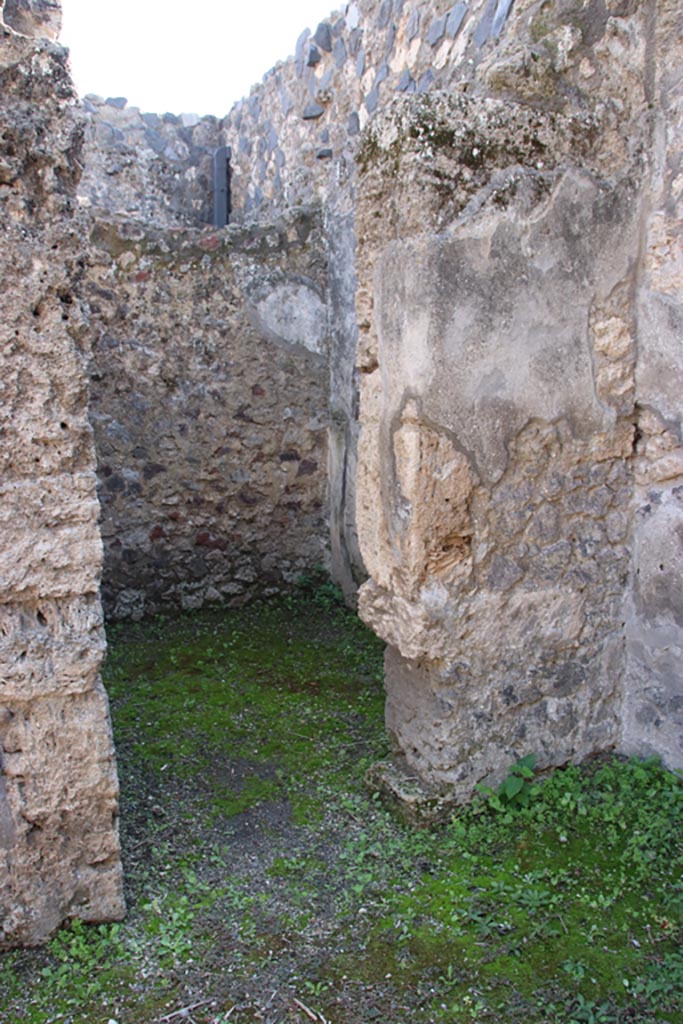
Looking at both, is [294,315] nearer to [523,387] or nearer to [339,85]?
[339,85]

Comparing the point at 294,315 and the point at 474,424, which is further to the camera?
the point at 294,315

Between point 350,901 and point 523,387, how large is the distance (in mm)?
1678

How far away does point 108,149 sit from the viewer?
6.41 meters

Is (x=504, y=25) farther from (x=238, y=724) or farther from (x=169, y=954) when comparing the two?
(x=169, y=954)

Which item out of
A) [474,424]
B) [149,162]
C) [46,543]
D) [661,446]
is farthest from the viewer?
[149,162]

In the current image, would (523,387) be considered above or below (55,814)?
above

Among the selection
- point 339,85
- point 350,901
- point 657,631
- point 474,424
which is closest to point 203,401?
point 339,85

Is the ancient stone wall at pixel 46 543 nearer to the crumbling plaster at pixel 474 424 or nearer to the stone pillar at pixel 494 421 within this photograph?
the crumbling plaster at pixel 474 424

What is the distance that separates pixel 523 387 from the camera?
2.68m

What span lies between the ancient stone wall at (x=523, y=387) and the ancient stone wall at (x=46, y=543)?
39.0 inches

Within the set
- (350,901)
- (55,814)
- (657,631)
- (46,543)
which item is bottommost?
(350,901)

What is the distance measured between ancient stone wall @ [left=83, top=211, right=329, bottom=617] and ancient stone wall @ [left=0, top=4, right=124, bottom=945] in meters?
2.67

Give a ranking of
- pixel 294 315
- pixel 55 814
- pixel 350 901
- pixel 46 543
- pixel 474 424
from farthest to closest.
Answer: pixel 294 315 → pixel 474 424 → pixel 350 901 → pixel 55 814 → pixel 46 543

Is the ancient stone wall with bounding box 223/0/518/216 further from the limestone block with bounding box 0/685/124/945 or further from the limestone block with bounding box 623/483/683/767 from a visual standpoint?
the limestone block with bounding box 0/685/124/945
